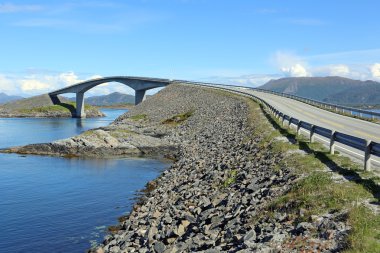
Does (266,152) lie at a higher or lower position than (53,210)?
higher

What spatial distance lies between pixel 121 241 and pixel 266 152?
11.3m

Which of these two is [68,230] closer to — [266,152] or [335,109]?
[266,152]

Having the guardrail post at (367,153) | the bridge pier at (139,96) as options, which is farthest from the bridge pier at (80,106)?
the guardrail post at (367,153)

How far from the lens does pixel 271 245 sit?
10.4 metres

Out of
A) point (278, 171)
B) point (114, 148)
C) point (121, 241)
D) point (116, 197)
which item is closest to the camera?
point (121, 241)

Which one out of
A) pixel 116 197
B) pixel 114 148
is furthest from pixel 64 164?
pixel 116 197

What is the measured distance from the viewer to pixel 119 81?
15150cm

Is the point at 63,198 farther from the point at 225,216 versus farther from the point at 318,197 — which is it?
the point at 318,197

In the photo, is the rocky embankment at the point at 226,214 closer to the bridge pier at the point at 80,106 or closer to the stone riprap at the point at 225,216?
the stone riprap at the point at 225,216

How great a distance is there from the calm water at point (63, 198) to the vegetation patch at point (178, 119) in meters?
29.0

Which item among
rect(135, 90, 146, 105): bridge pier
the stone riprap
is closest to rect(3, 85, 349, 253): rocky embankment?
the stone riprap

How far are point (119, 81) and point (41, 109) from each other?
35093mm

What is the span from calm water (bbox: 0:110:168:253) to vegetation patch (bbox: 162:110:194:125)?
29.0 metres

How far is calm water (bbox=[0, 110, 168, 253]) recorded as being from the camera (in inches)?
790
